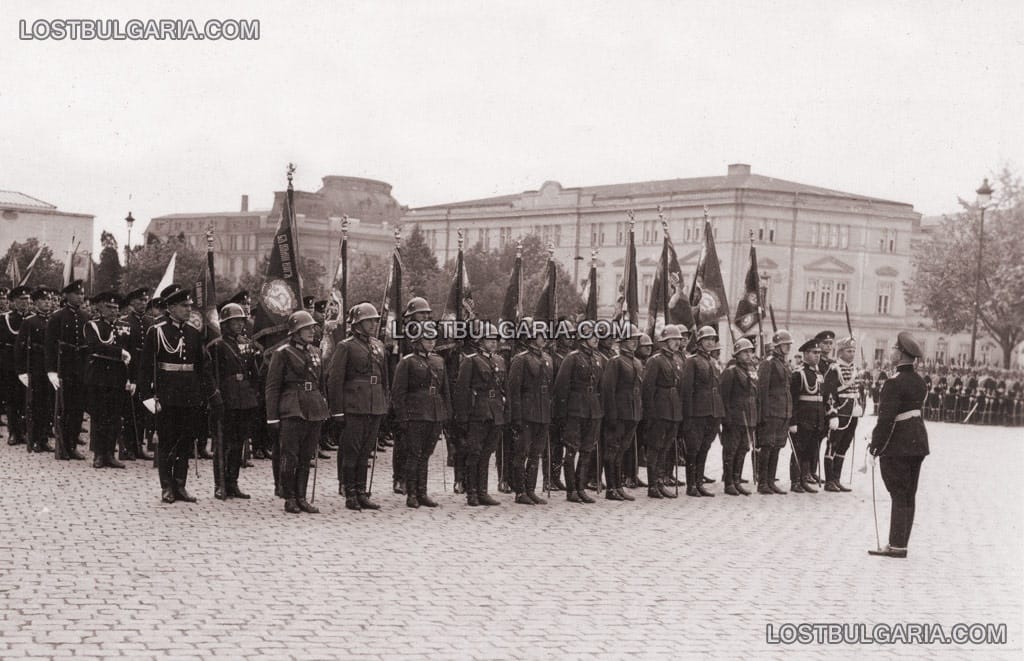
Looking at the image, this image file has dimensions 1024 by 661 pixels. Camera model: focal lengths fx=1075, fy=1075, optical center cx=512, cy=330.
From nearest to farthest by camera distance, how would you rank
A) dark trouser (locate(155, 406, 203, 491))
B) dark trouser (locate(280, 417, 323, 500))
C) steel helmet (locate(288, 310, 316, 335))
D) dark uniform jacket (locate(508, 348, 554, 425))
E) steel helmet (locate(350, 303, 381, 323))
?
dark trouser (locate(280, 417, 323, 500)) < dark trouser (locate(155, 406, 203, 491)) < steel helmet (locate(288, 310, 316, 335)) < steel helmet (locate(350, 303, 381, 323)) < dark uniform jacket (locate(508, 348, 554, 425))

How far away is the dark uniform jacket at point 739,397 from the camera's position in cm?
1420

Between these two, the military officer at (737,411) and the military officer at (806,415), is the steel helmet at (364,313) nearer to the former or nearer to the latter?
the military officer at (737,411)

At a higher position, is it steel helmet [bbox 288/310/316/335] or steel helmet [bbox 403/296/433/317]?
steel helmet [bbox 403/296/433/317]

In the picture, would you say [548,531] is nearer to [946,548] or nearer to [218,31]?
[946,548]

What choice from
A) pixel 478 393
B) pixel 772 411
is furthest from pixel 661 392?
pixel 478 393

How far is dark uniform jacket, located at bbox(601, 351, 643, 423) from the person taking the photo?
42.7 feet

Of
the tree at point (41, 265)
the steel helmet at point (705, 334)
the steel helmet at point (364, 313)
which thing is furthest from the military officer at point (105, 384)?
the tree at point (41, 265)

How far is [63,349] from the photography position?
46.0 feet

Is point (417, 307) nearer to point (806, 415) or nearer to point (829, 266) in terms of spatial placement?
point (806, 415)

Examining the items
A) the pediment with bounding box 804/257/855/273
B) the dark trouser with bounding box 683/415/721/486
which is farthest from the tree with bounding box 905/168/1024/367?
the dark trouser with bounding box 683/415/721/486

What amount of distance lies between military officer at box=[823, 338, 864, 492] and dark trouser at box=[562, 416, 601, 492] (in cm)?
433

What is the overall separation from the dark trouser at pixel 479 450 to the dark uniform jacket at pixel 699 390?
2816mm

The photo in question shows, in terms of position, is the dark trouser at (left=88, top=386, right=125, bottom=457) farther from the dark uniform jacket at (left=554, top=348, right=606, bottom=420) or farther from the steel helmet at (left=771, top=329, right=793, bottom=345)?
the steel helmet at (left=771, top=329, right=793, bottom=345)

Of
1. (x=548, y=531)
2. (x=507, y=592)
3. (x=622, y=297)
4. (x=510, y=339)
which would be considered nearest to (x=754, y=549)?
(x=548, y=531)
